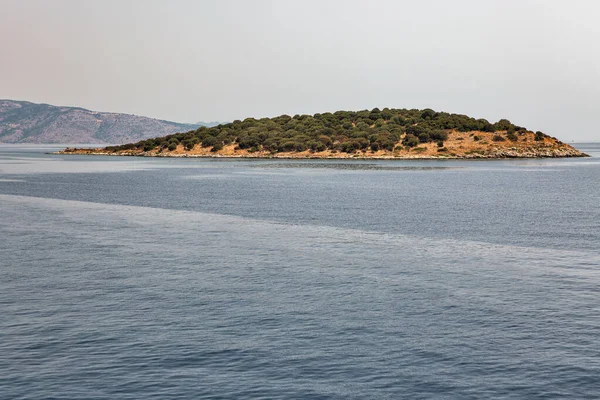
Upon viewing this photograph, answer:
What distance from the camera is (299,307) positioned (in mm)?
27359

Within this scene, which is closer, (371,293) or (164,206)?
(371,293)

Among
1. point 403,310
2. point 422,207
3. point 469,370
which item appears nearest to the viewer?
point 469,370

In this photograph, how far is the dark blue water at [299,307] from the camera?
754 inches

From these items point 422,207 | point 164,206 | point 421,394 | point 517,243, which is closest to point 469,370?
point 421,394

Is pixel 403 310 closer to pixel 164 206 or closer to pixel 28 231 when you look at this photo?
pixel 28 231

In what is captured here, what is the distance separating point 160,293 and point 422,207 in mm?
44587

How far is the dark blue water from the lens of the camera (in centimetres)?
1916

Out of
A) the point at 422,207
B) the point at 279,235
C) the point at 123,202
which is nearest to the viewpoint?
the point at 279,235

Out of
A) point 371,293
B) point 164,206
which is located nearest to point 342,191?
point 164,206

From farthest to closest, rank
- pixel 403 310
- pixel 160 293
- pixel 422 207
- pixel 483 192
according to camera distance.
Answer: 1. pixel 483 192
2. pixel 422 207
3. pixel 160 293
4. pixel 403 310

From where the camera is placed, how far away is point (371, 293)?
29.8m

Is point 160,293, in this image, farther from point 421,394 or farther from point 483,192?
point 483,192

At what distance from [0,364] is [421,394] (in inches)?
529

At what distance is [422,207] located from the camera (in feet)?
227
